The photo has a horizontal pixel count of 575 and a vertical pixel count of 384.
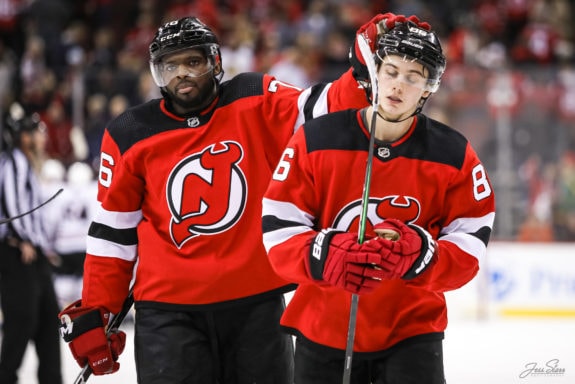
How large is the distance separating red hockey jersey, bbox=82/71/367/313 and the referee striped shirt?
1.79m

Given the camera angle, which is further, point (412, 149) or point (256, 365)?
point (256, 365)

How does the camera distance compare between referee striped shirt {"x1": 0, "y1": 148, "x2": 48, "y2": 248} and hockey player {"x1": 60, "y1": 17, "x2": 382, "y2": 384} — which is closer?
hockey player {"x1": 60, "y1": 17, "x2": 382, "y2": 384}

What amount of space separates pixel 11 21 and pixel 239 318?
8.25m

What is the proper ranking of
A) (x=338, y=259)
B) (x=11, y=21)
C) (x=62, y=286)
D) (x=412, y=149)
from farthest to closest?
(x=11, y=21) < (x=62, y=286) < (x=412, y=149) < (x=338, y=259)

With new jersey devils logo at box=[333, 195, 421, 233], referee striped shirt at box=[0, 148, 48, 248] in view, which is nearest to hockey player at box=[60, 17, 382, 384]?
new jersey devils logo at box=[333, 195, 421, 233]

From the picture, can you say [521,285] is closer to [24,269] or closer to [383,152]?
[24,269]

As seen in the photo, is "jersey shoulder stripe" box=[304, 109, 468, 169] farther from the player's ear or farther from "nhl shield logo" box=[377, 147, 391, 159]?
the player's ear

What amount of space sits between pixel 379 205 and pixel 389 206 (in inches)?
1.0

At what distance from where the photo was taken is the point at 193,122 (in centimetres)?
291

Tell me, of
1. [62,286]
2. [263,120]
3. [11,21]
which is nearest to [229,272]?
[263,120]

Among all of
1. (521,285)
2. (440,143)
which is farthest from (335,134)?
(521,285)

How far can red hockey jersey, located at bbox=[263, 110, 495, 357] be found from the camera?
242cm

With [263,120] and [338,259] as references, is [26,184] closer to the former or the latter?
[263,120]

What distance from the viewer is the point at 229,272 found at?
2875 millimetres
